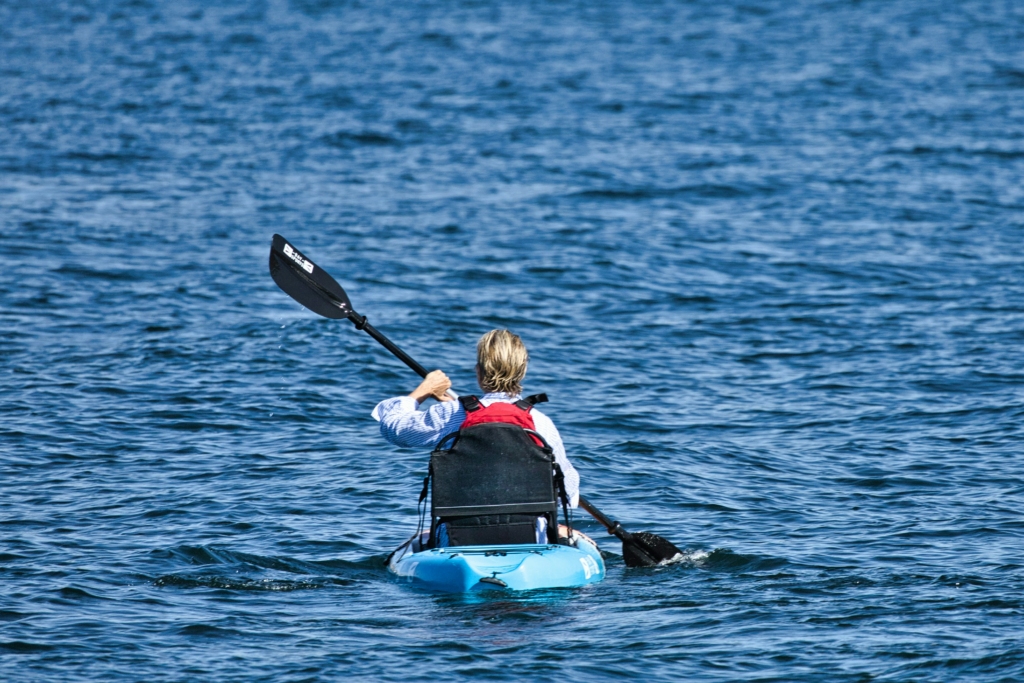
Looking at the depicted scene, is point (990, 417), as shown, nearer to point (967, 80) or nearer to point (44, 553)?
point (44, 553)

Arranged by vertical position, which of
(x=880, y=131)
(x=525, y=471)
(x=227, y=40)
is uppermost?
(x=227, y=40)

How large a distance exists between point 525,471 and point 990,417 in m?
5.81

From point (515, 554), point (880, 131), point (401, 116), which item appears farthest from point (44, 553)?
point (880, 131)

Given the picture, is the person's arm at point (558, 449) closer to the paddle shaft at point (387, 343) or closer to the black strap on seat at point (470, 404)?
the black strap on seat at point (470, 404)

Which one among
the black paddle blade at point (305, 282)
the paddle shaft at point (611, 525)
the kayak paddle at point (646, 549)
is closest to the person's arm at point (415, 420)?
the paddle shaft at point (611, 525)

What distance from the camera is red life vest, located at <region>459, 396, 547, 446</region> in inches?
278

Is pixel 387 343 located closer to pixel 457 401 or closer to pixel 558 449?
pixel 457 401

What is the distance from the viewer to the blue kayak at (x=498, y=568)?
22.6 ft

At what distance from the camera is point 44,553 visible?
8.00 metres

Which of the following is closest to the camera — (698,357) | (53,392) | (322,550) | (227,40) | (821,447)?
(322,550)

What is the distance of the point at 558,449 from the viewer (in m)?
7.38

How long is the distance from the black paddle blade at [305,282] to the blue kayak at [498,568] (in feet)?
6.87

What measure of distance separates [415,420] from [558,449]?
2.67 feet

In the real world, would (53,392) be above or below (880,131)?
below
